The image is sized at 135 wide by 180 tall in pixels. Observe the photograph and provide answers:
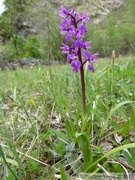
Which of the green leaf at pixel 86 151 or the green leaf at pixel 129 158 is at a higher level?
the green leaf at pixel 86 151

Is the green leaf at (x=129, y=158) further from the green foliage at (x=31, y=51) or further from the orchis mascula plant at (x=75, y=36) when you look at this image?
the green foliage at (x=31, y=51)

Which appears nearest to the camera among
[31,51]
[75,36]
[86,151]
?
[86,151]

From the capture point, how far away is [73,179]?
0.79 m

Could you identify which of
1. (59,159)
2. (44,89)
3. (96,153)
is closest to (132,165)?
(96,153)

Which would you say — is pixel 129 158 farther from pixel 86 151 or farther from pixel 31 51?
pixel 31 51

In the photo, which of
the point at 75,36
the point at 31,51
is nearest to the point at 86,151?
the point at 75,36

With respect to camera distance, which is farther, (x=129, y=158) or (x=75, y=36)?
(x=75, y=36)

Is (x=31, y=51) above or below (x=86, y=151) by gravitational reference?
above

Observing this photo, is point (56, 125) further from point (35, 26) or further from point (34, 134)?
point (35, 26)

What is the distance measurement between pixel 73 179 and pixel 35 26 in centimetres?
4613

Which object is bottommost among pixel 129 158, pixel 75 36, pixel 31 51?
pixel 129 158

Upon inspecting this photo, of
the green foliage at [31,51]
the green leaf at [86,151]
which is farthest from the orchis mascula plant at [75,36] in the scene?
the green foliage at [31,51]

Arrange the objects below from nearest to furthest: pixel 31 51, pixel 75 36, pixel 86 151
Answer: pixel 86 151 < pixel 75 36 < pixel 31 51

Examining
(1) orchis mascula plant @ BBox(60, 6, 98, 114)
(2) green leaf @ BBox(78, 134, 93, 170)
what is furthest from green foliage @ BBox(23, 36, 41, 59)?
(2) green leaf @ BBox(78, 134, 93, 170)
